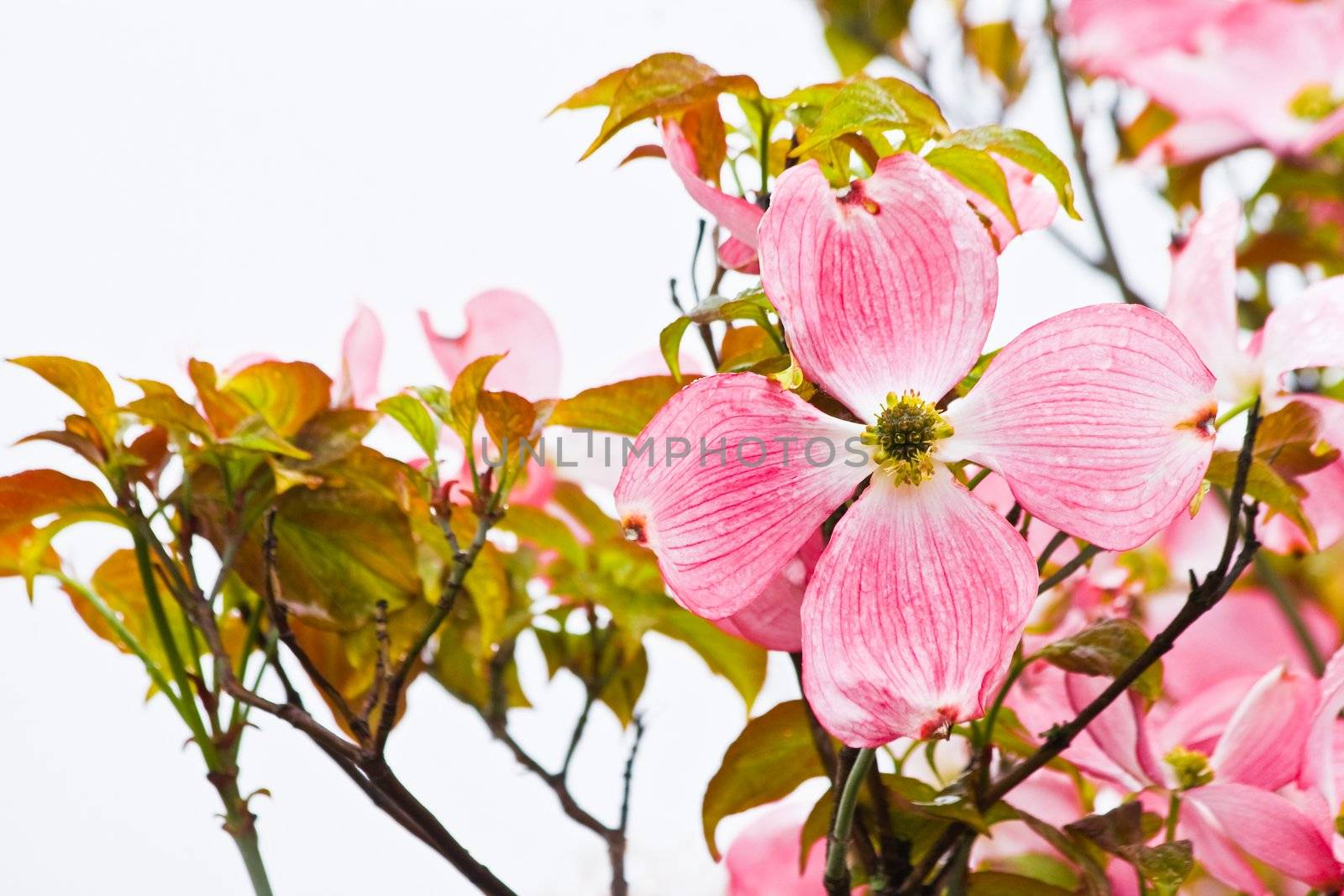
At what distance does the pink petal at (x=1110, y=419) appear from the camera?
0.40m

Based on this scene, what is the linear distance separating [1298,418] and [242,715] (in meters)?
0.48

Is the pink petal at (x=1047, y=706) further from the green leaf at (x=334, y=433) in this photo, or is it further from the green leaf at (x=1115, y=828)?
the green leaf at (x=334, y=433)

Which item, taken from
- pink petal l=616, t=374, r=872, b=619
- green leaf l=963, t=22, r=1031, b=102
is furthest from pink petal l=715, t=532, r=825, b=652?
green leaf l=963, t=22, r=1031, b=102

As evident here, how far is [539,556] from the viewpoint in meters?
0.79

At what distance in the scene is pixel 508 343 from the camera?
720 millimetres

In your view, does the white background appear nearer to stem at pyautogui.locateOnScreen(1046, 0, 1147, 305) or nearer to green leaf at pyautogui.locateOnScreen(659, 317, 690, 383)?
stem at pyautogui.locateOnScreen(1046, 0, 1147, 305)

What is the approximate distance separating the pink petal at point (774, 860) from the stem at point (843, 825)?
173 millimetres

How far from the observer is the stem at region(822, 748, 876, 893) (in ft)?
1.41

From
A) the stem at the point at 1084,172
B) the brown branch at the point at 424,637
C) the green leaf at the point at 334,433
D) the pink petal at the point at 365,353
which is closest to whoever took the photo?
the brown branch at the point at 424,637

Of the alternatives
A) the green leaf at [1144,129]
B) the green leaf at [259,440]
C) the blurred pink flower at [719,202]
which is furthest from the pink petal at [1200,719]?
the green leaf at [1144,129]

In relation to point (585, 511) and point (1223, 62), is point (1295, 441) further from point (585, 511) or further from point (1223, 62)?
point (1223, 62)

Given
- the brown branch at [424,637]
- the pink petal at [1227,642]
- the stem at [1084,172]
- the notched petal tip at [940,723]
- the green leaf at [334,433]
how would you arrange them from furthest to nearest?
the stem at [1084,172] → the pink petal at [1227,642] → the green leaf at [334,433] → the brown branch at [424,637] → the notched petal tip at [940,723]

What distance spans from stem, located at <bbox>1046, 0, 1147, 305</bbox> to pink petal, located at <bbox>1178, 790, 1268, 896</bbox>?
481 mm

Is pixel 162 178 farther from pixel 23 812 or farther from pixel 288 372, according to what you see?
pixel 288 372
